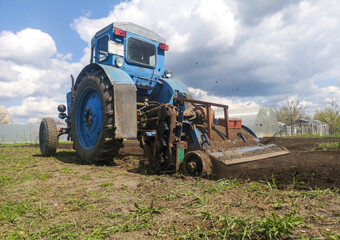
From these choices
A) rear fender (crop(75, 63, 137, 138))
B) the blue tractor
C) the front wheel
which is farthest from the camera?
the front wheel

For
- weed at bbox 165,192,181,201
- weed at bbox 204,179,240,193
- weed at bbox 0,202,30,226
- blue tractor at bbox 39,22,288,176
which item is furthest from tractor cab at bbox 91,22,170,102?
weed at bbox 0,202,30,226

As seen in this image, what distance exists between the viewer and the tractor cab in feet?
18.0

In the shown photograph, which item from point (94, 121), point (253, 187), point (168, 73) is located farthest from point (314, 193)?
point (168, 73)

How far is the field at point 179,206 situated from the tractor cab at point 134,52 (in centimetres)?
266

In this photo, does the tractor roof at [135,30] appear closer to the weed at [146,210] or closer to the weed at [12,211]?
the weed at [12,211]

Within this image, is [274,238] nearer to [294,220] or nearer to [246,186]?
[294,220]

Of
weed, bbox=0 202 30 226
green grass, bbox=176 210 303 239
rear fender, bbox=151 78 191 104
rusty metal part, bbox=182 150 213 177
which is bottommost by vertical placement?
weed, bbox=0 202 30 226

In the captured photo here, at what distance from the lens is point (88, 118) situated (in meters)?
5.39

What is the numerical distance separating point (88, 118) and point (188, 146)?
2554 millimetres

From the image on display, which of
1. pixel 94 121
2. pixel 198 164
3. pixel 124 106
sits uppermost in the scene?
pixel 124 106

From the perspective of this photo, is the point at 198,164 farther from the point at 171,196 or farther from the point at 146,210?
the point at 146,210

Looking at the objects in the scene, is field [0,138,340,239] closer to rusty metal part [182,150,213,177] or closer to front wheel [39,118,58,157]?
rusty metal part [182,150,213,177]

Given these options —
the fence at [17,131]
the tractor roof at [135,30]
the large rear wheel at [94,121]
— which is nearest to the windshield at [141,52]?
the tractor roof at [135,30]

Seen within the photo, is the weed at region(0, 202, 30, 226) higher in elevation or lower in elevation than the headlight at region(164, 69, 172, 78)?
lower
